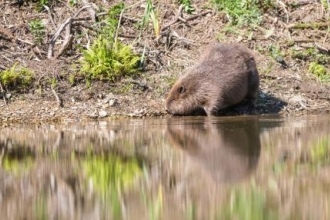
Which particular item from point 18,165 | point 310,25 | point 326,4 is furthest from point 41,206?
point 326,4

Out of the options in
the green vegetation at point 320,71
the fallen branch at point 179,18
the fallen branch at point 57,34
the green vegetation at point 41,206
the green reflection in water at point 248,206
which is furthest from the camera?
the fallen branch at point 179,18

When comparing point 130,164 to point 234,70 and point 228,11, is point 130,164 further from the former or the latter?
point 228,11

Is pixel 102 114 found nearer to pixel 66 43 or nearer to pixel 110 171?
pixel 66 43

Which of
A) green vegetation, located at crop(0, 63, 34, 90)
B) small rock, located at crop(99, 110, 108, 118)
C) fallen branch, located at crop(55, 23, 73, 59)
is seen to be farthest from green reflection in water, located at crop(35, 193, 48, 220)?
fallen branch, located at crop(55, 23, 73, 59)

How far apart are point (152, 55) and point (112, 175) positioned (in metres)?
5.30

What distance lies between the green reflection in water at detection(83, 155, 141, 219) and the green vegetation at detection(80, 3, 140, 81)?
3.77 metres

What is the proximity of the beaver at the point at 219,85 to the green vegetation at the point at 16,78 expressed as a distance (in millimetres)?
1864

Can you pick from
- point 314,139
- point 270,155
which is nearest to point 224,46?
point 314,139

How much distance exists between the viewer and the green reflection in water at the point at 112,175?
15.1ft

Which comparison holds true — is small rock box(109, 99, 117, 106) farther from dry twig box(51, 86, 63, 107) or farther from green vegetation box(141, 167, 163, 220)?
green vegetation box(141, 167, 163, 220)

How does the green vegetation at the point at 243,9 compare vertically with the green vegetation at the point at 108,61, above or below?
above

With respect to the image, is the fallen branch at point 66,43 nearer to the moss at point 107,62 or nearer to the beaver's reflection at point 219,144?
the moss at point 107,62

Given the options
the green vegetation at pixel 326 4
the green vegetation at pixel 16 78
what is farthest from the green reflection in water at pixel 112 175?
the green vegetation at pixel 326 4

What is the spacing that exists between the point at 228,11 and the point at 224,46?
1.86 metres
